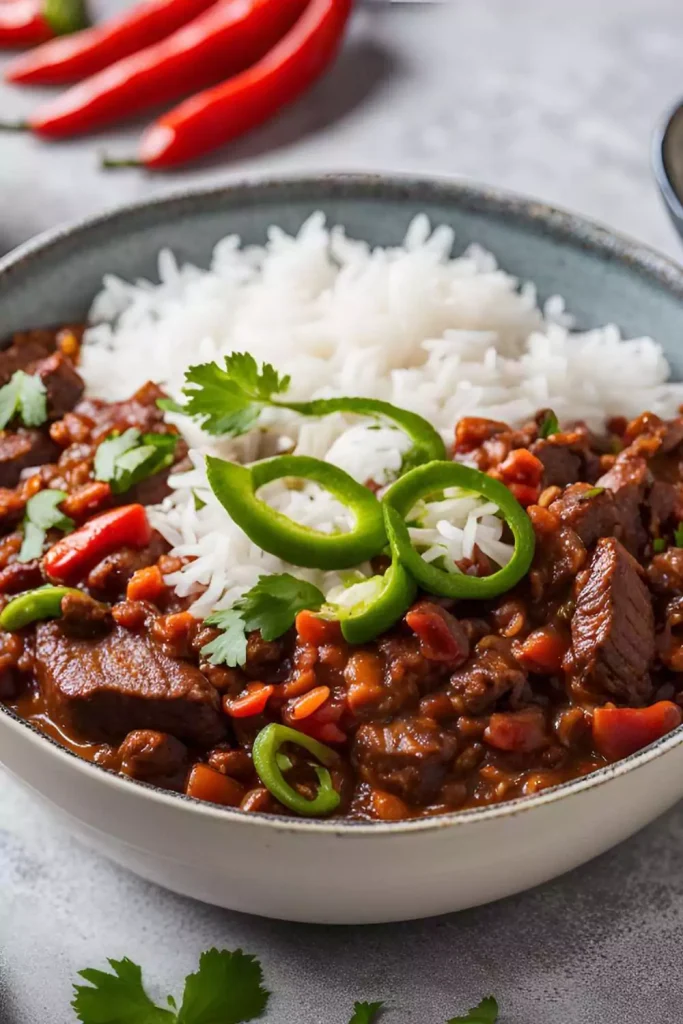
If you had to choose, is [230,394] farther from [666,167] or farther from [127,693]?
[666,167]

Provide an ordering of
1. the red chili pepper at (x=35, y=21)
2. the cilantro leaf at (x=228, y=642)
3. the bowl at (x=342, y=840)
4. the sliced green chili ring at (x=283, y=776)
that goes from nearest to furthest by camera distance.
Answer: the bowl at (x=342, y=840) → the sliced green chili ring at (x=283, y=776) → the cilantro leaf at (x=228, y=642) → the red chili pepper at (x=35, y=21)

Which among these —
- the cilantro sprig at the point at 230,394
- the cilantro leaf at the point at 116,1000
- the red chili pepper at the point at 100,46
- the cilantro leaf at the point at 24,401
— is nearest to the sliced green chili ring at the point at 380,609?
the cilantro sprig at the point at 230,394

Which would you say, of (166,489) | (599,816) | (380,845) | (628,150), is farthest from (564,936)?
(628,150)

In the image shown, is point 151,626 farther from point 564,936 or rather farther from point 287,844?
point 564,936

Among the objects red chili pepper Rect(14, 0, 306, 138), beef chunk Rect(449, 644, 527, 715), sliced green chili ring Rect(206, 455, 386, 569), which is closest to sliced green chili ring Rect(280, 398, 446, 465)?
sliced green chili ring Rect(206, 455, 386, 569)

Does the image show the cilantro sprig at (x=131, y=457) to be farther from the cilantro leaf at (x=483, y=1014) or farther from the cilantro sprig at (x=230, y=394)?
the cilantro leaf at (x=483, y=1014)

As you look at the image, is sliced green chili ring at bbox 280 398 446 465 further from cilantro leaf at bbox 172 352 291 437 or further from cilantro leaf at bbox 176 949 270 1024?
cilantro leaf at bbox 176 949 270 1024

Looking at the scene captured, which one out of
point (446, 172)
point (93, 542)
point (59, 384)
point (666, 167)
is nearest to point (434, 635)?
point (93, 542)
